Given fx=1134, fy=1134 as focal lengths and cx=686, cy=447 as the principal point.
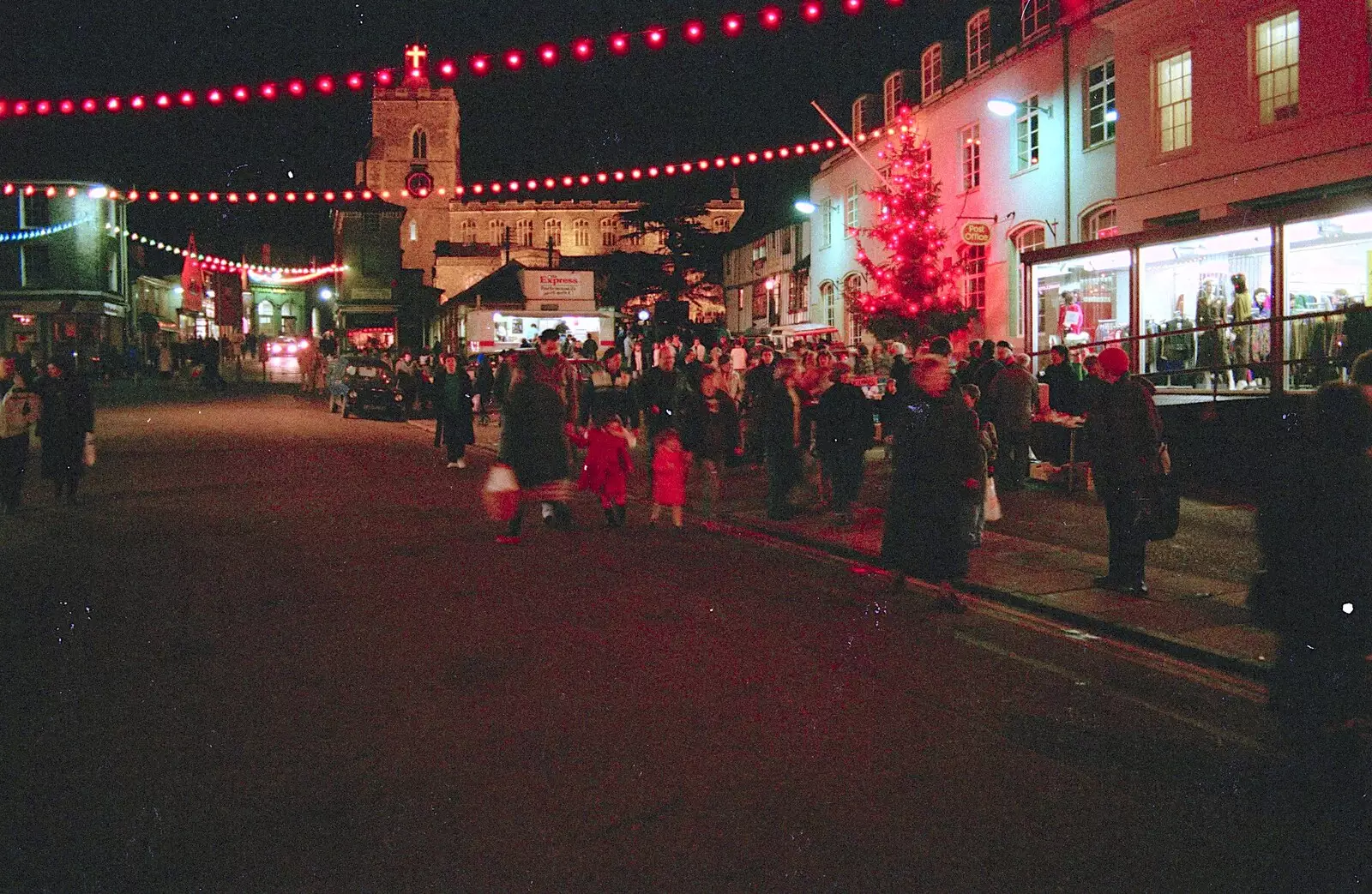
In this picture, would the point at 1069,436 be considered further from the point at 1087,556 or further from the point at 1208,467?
the point at 1087,556

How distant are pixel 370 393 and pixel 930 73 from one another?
17129 mm

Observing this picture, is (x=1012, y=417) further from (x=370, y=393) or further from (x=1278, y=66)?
(x=370, y=393)

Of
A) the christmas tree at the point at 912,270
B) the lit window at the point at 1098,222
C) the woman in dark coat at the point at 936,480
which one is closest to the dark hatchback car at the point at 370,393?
the christmas tree at the point at 912,270

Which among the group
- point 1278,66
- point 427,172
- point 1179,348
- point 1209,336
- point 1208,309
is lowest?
point 1179,348

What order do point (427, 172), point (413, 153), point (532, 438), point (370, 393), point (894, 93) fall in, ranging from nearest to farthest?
1. point (532, 438)
2. point (370, 393)
3. point (894, 93)
4. point (427, 172)
5. point (413, 153)

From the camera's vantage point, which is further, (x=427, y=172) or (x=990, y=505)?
(x=427, y=172)

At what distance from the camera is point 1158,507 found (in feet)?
26.4

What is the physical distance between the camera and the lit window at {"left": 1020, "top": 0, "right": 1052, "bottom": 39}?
81.1ft

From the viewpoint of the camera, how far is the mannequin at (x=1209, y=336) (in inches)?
596

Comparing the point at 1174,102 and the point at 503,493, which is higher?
the point at 1174,102

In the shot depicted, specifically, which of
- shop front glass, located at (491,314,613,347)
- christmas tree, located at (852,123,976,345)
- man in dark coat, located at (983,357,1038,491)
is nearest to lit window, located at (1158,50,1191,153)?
christmas tree, located at (852,123,976,345)

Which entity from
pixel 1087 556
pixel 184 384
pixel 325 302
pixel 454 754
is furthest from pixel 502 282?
pixel 325 302

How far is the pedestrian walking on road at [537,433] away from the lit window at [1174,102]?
1352cm

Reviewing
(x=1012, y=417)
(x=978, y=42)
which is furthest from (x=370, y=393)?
(x=1012, y=417)
